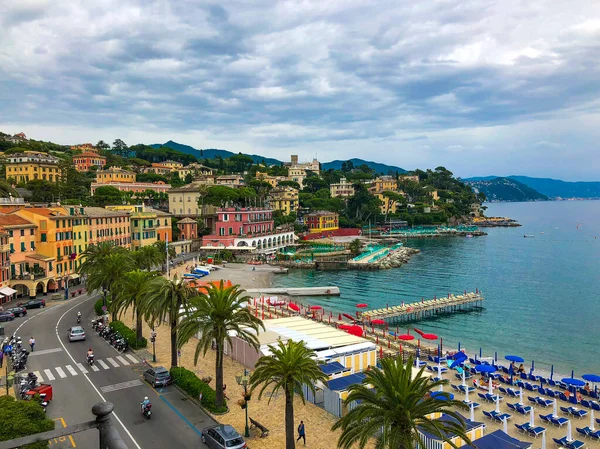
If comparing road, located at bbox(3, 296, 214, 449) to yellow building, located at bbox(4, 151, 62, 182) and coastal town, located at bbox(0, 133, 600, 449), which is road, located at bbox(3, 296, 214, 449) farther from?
yellow building, located at bbox(4, 151, 62, 182)

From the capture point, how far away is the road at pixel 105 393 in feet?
68.3

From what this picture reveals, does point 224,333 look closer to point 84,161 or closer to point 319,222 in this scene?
point 319,222

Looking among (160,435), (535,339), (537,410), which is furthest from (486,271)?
(160,435)

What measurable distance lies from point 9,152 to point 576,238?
178985 mm

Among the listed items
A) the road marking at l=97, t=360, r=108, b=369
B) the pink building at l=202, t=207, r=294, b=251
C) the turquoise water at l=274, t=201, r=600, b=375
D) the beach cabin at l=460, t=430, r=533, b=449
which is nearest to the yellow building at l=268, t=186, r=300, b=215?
the pink building at l=202, t=207, r=294, b=251

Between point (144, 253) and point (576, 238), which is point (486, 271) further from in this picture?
point (576, 238)

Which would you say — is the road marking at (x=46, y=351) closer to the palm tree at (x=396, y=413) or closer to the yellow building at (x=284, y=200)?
the palm tree at (x=396, y=413)

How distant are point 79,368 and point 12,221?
30603 mm

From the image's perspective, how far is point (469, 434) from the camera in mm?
21250

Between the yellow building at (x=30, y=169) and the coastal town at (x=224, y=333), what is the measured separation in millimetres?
362

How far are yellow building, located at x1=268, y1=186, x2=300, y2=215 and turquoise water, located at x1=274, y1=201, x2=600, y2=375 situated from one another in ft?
150

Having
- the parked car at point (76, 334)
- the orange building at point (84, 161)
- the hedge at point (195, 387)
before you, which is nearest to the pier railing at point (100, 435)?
the hedge at point (195, 387)

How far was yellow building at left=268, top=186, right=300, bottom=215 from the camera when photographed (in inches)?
5571

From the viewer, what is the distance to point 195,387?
2498cm
